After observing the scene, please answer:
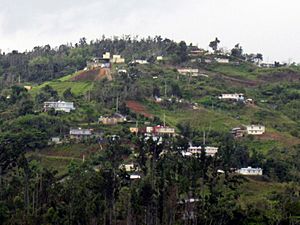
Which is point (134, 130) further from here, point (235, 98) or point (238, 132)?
point (235, 98)

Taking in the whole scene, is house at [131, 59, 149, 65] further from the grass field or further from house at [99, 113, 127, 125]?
house at [99, 113, 127, 125]

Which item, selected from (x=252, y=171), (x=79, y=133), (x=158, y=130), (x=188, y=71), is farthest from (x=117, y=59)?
(x=252, y=171)

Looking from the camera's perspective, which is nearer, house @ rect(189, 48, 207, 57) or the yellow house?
the yellow house

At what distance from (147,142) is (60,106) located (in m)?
33.1

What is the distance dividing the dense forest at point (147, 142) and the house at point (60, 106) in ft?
5.46

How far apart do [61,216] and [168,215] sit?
7.55 m

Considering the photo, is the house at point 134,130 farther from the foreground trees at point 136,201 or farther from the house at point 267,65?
the house at point 267,65

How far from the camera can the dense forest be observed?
4809 centimetres

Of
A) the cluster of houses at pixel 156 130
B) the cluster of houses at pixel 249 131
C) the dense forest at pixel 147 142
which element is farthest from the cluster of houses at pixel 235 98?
the cluster of houses at pixel 156 130

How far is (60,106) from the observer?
285ft

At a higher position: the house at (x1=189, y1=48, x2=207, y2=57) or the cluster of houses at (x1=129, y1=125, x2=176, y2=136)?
the house at (x1=189, y1=48, x2=207, y2=57)

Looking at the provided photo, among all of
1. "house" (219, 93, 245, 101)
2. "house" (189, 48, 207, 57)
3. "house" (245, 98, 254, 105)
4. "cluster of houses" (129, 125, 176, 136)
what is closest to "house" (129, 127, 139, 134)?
"cluster of houses" (129, 125, 176, 136)

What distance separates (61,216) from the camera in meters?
47.0

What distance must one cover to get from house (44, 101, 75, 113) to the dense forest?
1.67 meters
